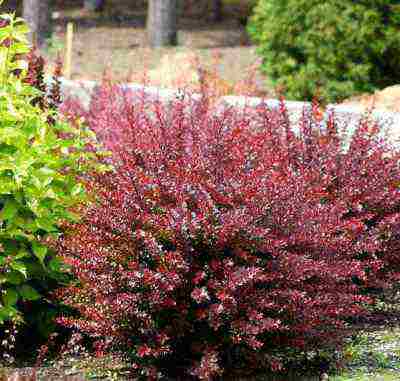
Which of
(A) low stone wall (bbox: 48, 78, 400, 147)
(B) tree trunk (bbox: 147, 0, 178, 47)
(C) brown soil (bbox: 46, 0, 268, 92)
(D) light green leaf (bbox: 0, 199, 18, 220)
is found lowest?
(C) brown soil (bbox: 46, 0, 268, 92)

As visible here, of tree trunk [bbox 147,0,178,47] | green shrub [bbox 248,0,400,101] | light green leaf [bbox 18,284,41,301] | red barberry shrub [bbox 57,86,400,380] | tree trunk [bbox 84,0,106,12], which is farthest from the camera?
tree trunk [bbox 84,0,106,12]

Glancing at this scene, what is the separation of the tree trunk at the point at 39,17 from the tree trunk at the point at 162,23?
1969mm

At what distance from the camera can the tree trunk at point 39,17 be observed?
1717 centimetres

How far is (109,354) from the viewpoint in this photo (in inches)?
202

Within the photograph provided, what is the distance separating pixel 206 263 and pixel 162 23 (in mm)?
13856

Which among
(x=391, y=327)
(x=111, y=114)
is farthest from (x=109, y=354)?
(x=111, y=114)

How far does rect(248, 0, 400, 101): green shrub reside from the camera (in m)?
11.1

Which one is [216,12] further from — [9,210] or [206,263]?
[206,263]

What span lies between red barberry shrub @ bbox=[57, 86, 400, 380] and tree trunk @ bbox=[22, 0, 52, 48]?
12488 mm

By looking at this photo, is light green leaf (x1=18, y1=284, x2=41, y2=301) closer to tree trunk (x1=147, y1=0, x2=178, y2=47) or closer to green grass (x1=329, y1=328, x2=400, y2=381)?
green grass (x1=329, y1=328, x2=400, y2=381)

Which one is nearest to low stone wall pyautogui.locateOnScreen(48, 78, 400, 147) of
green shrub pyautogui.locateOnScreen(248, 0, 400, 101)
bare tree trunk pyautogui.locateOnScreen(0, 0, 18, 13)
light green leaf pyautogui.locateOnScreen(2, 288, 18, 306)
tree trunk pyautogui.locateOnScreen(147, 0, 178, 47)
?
light green leaf pyautogui.locateOnScreen(2, 288, 18, 306)

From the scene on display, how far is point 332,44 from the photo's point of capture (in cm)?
1138

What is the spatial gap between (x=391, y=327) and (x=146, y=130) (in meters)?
1.79

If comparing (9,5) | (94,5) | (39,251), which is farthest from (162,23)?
(39,251)
